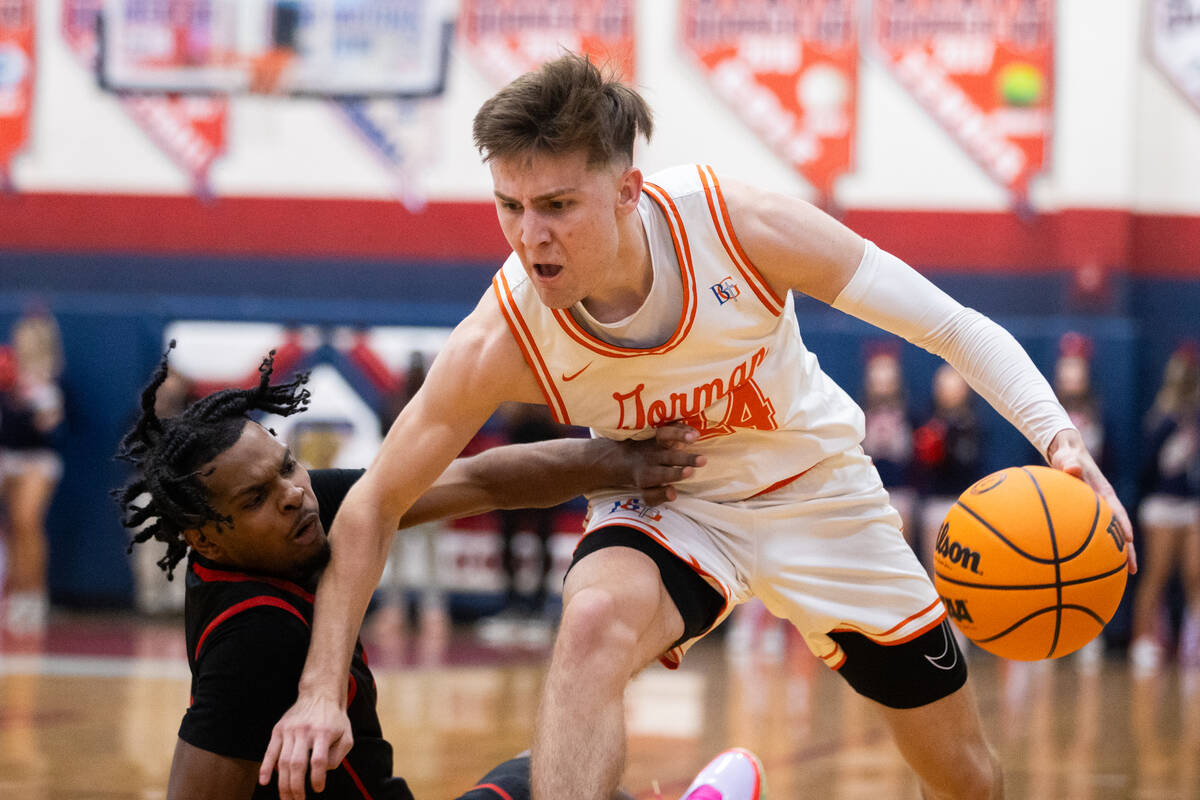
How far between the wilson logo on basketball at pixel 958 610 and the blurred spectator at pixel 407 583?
18.7 ft

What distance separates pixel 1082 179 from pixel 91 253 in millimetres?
7002

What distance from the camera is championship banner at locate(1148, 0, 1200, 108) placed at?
8.66m

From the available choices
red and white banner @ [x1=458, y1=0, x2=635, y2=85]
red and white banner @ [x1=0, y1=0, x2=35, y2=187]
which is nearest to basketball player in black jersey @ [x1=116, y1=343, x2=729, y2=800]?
red and white banner @ [x1=458, y1=0, x2=635, y2=85]

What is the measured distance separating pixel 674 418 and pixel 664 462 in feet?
0.33

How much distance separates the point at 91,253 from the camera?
32.3 ft

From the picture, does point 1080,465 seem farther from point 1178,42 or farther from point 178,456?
point 1178,42

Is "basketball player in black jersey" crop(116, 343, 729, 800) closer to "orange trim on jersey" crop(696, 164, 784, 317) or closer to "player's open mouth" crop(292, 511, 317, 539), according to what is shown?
"player's open mouth" crop(292, 511, 317, 539)

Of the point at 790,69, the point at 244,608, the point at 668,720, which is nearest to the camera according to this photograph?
the point at 244,608

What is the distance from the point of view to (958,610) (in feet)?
9.71

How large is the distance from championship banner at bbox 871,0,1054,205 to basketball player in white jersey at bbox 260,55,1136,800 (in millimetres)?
6458

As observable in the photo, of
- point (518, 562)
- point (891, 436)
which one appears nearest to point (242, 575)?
point (518, 562)

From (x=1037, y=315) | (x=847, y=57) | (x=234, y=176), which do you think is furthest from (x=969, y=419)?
(x=234, y=176)

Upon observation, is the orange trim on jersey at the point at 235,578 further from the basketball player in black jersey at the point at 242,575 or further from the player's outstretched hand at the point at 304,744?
the player's outstretched hand at the point at 304,744

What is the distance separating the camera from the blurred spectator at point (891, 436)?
8.16 m
